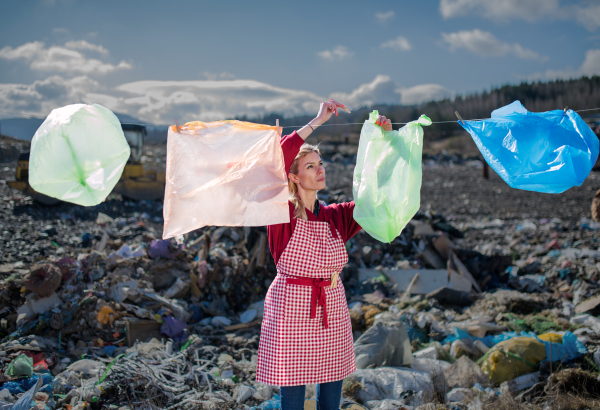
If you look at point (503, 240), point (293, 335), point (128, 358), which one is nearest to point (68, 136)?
point (293, 335)

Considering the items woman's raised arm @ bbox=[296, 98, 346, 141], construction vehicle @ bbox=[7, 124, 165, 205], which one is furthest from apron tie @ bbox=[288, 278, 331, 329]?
construction vehicle @ bbox=[7, 124, 165, 205]

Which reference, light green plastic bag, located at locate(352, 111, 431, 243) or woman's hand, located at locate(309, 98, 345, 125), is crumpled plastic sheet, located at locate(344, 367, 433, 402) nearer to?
light green plastic bag, located at locate(352, 111, 431, 243)

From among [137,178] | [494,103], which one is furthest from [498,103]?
[137,178]

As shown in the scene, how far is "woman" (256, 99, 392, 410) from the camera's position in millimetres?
1812

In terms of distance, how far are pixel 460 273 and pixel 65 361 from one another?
201 inches

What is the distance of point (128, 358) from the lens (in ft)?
10.5

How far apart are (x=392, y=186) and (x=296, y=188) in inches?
19.2

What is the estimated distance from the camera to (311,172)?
6.44ft

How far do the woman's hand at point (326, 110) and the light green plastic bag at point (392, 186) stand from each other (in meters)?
0.22

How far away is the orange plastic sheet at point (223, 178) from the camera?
1941mm

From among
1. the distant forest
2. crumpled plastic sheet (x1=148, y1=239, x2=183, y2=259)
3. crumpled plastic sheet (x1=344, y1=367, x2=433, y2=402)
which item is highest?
the distant forest

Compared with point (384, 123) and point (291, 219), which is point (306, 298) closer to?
point (291, 219)

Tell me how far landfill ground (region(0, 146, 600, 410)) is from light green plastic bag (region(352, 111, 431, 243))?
4.82 feet

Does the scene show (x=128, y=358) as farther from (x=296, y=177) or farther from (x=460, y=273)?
(x=460, y=273)
